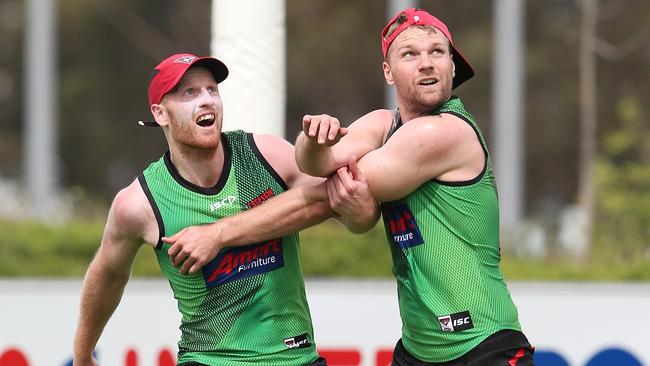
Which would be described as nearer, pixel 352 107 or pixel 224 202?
pixel 224 202

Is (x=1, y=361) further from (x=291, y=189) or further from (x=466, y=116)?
(x=466, y=116)

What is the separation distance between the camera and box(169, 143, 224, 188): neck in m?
5.57

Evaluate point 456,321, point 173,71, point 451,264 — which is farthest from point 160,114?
point 456,321

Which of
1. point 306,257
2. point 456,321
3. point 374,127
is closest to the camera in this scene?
point 456,321

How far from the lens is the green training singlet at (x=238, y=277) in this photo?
18.2ft

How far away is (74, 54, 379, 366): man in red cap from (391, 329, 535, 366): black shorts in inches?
26.5

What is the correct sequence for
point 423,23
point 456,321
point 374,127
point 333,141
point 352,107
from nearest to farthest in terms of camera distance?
point 333,141 → point 456,321 → point 423,23 → point 374,127 → point 352,107

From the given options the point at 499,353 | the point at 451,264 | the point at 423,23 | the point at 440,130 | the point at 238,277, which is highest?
the point at 423,23

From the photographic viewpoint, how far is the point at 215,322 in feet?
18.3

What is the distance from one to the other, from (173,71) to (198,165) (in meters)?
0.42

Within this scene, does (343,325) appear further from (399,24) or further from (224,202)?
(399,24)

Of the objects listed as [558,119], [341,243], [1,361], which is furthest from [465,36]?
[1,361]

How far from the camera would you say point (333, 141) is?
5.07m

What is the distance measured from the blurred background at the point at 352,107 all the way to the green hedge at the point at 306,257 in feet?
0.05
